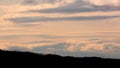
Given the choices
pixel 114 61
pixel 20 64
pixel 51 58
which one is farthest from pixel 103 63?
pixel 20 64

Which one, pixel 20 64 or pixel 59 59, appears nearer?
pixel 20 64

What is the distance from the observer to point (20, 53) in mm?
119000

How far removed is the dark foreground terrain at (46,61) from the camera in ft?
346

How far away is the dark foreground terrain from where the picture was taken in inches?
4158

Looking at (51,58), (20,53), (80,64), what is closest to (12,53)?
(20,53)

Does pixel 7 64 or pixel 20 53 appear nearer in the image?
pixel 7 64

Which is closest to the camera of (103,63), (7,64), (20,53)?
(7,64)

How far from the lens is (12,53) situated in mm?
116938

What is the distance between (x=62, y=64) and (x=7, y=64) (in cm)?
1319

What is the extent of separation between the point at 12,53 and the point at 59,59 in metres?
12.5

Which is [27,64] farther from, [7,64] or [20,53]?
[20,53]

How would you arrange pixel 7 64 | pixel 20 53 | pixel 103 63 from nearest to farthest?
pixel 7 64
pixel 103 63
pixel 20 53

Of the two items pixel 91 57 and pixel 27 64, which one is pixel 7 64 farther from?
pixel 91 57

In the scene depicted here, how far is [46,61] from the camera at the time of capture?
110 meters
